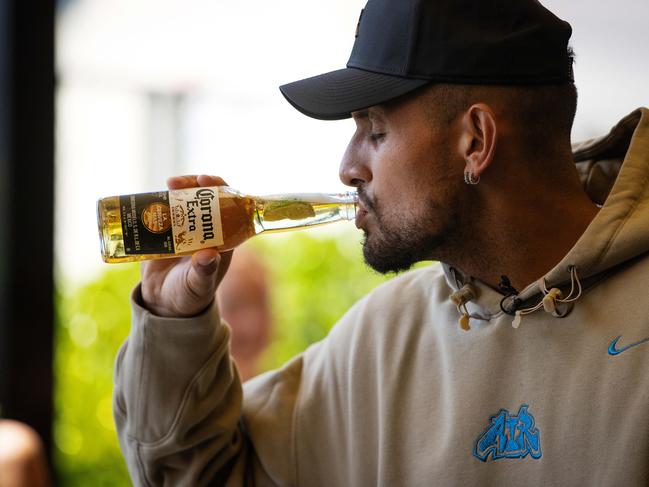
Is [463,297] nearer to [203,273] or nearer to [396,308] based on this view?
[396,308]

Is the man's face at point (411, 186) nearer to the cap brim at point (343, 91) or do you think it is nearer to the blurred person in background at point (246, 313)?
the cap brim at point (343, 91)

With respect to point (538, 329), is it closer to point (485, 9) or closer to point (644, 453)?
point (644, 453)

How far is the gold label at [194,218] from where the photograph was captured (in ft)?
4.14

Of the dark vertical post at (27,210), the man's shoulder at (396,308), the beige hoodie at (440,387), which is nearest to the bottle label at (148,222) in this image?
the beige hoodie at (440,387)

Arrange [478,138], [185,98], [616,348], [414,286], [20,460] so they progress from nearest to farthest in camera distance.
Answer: [616,348]
[478,138]
[414,286]
[20,460]
[185,98]

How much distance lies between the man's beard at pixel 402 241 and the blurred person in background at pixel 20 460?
3.23 ft

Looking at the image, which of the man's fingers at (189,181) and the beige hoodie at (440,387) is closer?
the beige hoodie at (440,387)

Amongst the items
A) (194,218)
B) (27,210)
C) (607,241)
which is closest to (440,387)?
(607,241)

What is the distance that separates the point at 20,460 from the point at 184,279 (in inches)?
30.7

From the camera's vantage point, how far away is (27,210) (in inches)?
106

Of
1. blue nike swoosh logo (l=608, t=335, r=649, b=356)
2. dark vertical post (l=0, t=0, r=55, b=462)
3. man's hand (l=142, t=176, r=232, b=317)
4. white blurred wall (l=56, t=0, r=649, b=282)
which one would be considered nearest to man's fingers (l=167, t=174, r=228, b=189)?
man's hand (l=142, t=176, r=232, b=317)

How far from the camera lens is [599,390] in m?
1.16

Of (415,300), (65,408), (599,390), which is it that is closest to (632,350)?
(599,390)

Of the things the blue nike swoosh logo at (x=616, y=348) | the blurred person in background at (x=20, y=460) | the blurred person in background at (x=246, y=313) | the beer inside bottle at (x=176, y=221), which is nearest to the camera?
the blue nike swoosh logo at (x=616, y=348)
